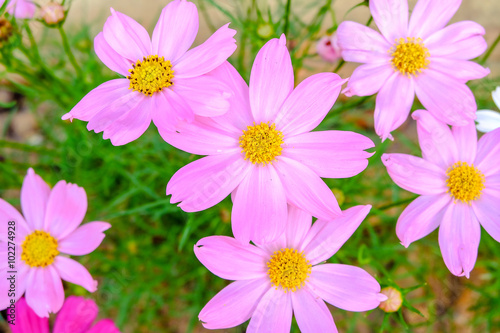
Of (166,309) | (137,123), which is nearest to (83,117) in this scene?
(137,123)

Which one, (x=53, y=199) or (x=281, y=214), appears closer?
(x=281, y=214)

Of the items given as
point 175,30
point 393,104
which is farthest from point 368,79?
point 175,30

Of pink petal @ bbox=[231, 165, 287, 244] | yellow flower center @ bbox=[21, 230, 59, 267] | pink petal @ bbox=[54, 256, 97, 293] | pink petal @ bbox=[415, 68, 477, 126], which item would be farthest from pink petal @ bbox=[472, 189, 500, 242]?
yellow flower center @ bbox=[21, 230, 59, 267]

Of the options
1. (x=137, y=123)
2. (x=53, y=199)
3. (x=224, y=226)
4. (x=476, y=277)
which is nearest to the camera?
(x=137, y=123)

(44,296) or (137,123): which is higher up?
(137,123)

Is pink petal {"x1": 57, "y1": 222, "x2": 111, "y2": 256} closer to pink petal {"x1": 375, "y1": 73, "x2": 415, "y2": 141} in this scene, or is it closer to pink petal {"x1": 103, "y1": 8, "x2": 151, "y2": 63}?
pink petal {"x1": 103, "y1": 8, "x2": 151, "y2": 63}

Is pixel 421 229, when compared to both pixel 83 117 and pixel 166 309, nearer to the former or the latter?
pixel 83 117
